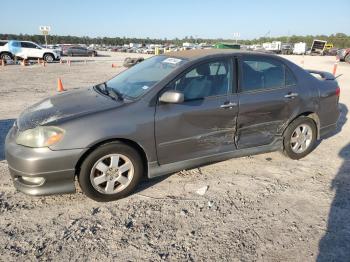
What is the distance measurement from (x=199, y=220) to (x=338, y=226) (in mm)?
1395

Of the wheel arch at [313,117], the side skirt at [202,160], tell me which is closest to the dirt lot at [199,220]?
the side skirt at [202,160]

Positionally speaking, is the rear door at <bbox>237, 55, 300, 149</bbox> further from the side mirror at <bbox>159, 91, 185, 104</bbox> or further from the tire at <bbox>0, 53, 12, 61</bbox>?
the tire at <bbox>0, 53, 12, 61</bbox>

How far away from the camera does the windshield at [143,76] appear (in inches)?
150

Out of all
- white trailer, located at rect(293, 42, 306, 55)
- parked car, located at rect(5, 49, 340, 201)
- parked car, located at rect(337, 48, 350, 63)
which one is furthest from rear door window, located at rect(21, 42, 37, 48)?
white trailer, located at rect(293, 42, 306, 55)

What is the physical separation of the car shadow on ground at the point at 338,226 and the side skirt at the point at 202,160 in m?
0.92

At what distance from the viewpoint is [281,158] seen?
4.90 m

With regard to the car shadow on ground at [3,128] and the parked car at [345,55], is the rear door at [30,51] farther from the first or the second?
the parked car at [345,55]

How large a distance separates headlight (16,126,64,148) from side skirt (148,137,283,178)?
42.2 inches

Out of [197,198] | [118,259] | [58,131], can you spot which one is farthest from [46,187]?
[197,198]

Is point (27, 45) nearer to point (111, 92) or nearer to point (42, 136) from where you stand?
point (111, 92)

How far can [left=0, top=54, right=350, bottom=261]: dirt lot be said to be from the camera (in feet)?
9.25

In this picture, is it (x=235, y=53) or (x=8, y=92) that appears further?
(x=8, y=92)

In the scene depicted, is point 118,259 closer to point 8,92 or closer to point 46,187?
point 46,187

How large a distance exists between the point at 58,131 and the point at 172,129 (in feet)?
4.10
